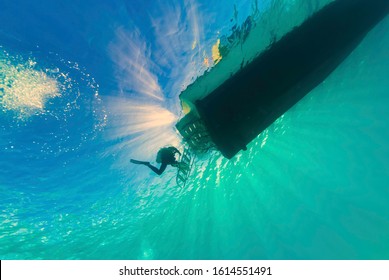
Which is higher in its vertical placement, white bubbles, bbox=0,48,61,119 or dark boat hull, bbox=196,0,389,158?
white bubbles, bbox=0,48,61,119

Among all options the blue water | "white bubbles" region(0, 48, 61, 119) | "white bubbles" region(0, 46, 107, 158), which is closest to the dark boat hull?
the blue water

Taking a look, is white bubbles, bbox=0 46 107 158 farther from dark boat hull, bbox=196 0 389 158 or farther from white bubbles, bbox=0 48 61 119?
dark boat hull, bbox=196 0 389 158

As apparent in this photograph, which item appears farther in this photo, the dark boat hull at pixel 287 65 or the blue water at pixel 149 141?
the blue water at pixel 149 141

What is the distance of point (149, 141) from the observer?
12117mm

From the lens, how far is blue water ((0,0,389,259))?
23.1ft

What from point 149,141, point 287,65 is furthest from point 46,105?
point 287,65

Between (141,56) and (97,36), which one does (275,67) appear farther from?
(97,36)

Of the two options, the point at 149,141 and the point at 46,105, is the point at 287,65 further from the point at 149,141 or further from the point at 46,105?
the point at 46,105

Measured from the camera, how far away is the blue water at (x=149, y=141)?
705 centimetres

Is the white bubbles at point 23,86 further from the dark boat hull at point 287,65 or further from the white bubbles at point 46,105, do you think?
the dark boat hull at point 287,65

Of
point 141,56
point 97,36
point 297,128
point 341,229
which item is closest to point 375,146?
point 297,128

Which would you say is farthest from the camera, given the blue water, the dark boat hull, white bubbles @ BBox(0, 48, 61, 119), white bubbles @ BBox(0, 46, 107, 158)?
white bubbles @ BBox(0, 46, 107, 158)

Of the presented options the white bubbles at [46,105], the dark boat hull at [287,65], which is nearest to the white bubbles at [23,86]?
the white bubbles at [46,105]

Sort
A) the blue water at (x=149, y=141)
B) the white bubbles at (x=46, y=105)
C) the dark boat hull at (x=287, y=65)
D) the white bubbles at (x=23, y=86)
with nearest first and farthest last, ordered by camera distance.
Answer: the dark boat hull at (x=287, y=65), the blue water at (x=149, y=141), the white bubbles at (x=23, y=86), the white bubbles at (x=46, y=105)
